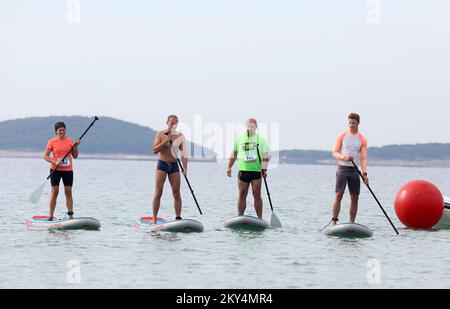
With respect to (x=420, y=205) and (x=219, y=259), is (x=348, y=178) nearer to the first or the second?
(x=420, y=205)

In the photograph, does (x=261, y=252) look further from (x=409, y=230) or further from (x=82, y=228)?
(x=409, y=230)

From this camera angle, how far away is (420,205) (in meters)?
19.1

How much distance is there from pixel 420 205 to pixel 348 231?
2.81m

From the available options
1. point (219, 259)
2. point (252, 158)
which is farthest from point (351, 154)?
point (219, 259)

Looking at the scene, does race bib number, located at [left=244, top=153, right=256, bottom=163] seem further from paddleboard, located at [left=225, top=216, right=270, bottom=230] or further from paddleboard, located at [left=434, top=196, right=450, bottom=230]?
paddleboard, located at [left=434, top=196, right=450, bottom=230]

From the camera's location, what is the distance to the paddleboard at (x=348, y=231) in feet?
55.7

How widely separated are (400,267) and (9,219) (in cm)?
1116

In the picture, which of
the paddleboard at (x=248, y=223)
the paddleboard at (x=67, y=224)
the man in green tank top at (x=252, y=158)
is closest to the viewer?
the paddleboard at (x=67, y=224)

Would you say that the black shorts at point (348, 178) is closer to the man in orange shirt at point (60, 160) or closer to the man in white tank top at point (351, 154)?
the man in white tank top at point (351, 154)

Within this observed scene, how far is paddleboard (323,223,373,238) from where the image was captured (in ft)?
55.7

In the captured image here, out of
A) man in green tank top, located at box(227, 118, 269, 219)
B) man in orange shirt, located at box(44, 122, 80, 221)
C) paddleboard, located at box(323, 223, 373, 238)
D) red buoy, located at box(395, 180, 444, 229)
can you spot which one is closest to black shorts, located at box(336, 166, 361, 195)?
paddleboard, located at box(323, 223, 373, 238)

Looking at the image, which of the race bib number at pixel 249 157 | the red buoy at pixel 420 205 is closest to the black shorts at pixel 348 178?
the race bib number at pixel 249 157

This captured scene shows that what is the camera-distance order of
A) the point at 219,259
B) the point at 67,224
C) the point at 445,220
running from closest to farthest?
the point at 219,259 → the point at 67,224 → the point at 445,220

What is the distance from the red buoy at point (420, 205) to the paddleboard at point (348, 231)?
222 centimetres
